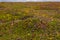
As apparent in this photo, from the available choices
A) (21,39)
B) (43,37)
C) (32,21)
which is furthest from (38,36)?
(32,21)

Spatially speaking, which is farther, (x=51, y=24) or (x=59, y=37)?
(x=51, y=24)

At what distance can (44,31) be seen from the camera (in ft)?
64.5

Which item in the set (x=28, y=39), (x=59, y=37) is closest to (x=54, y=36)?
(x=59, y=37)

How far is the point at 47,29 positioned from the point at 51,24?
1658 mm

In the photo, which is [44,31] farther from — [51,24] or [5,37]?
[5,37]

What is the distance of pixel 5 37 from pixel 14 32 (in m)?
1.31

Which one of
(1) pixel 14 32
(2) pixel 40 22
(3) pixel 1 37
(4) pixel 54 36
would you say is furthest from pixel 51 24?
(3) pixel 1 37

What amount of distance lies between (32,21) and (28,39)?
3512 millimetres

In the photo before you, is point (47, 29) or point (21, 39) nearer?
point (21, 39)

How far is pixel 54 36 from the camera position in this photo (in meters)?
18.8

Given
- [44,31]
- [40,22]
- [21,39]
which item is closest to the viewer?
[21,39]

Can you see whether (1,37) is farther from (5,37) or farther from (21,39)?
(21,39)

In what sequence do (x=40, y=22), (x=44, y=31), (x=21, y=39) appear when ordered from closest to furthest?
1. (x=21, y=39)
2. (x=44, y=31)
3. (x=40, y=22)

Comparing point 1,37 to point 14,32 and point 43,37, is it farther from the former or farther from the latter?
point 43,37
